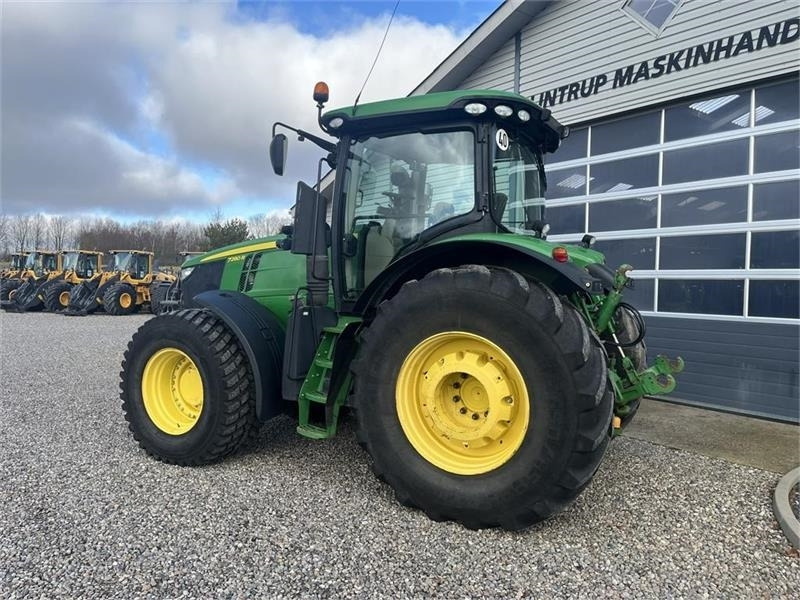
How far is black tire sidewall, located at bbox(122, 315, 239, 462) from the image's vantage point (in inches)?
141

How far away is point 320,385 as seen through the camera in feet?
11.0

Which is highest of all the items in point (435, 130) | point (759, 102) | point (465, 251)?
point (759, 102)

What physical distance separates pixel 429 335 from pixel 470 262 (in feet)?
1.84

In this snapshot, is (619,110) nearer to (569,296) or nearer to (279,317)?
(569,296)

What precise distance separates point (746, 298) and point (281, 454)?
506 centimetres

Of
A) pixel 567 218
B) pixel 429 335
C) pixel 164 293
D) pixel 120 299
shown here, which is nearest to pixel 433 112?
pixel 429 335

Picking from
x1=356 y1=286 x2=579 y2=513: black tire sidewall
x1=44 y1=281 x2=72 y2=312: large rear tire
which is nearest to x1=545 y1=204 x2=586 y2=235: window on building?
x1=356 y1=286 x2=579 y2=513: black tire sidewall

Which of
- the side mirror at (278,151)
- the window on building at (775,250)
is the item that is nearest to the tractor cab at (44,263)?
the side mirror at (278,151)

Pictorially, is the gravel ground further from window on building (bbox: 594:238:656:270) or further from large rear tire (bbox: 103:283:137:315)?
large rear tire (bbox: 103:283:137:315)

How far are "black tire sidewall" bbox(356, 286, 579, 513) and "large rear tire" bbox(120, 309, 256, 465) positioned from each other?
106cm

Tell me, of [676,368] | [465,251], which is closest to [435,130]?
[465,251]

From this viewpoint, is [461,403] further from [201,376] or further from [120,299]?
[120,299]

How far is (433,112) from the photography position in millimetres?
3227

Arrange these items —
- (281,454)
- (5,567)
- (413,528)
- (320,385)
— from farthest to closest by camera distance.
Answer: (281,454)
(320,385)
(413,528)
(5,567)
